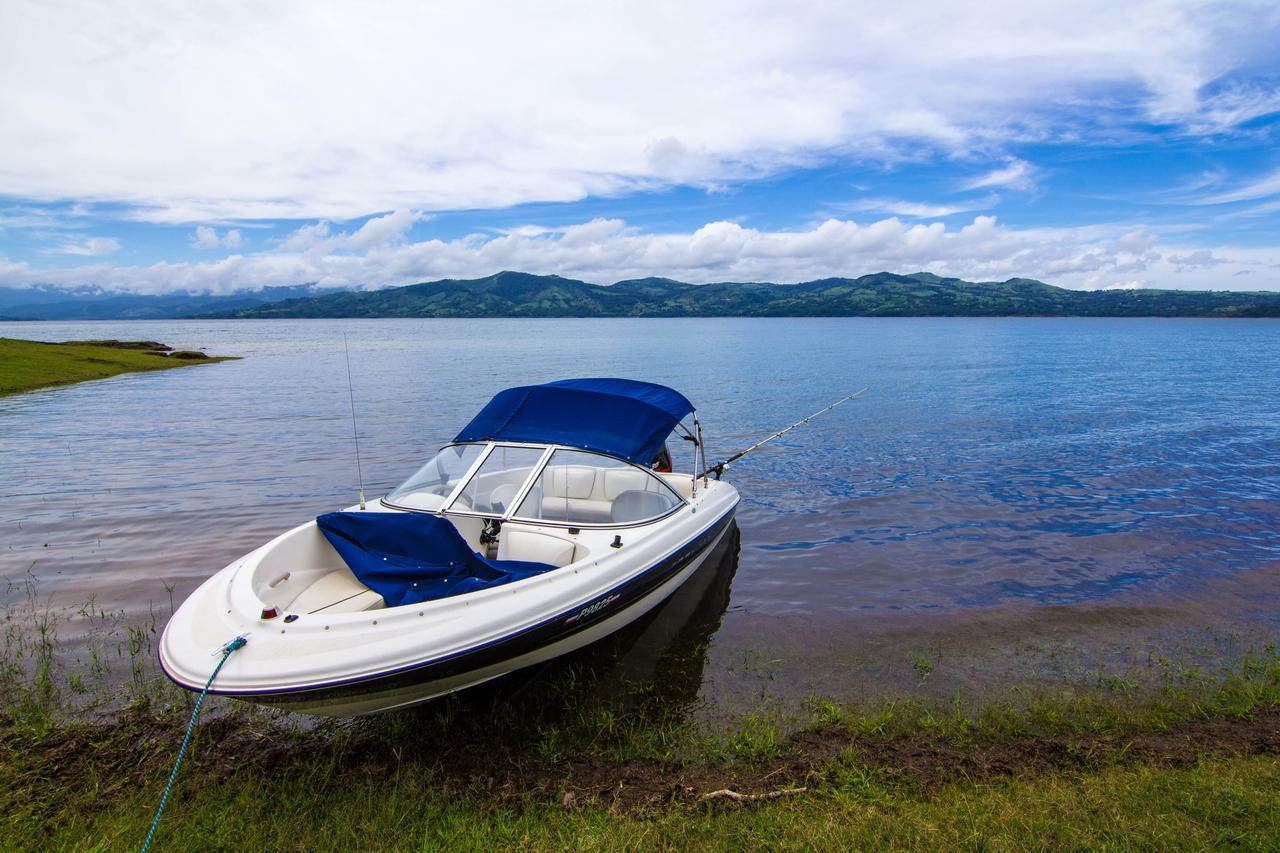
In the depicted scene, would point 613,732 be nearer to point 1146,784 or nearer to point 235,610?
point 235,610

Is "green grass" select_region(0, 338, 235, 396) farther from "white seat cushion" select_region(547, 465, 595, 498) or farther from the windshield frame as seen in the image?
"white seat cushion" select_region(547, 465, 595, 498)

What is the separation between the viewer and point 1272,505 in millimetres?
14820

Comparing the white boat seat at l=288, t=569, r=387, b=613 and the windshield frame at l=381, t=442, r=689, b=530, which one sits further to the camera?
the windshield frame at l=381, t=442, r=689, b=530

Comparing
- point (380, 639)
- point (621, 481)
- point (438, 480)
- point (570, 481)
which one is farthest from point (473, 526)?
point (380, 639)

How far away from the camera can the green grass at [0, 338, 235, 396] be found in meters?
37.4

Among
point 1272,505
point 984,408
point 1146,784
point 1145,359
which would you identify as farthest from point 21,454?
point 1145,359

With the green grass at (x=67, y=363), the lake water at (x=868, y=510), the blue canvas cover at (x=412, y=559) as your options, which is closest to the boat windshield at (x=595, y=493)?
the blue canvas cover at (x=412, y=559)

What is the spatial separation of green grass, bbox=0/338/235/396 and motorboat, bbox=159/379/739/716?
37.7 meters

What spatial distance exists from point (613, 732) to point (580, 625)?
1059mm

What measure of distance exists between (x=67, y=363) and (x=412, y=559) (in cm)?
5160

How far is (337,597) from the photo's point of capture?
23.4 ft

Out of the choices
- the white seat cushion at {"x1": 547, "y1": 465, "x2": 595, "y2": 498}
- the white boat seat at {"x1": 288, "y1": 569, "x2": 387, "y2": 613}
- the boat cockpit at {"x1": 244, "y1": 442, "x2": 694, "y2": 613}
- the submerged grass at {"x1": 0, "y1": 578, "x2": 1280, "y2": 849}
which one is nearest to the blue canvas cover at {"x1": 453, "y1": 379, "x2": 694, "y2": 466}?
the boat cockpit at {"x1": 244, "y1": 442, "x2": 694, "y2": 613}

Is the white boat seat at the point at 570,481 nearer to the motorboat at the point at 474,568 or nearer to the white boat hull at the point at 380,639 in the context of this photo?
the motorboat at the point at 474,568

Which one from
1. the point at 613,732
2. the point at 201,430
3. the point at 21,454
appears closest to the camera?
the point at 613,732
